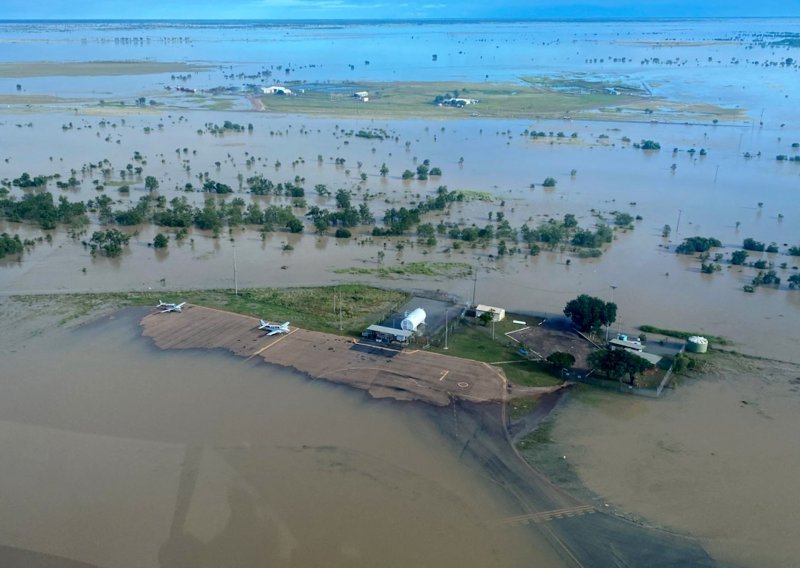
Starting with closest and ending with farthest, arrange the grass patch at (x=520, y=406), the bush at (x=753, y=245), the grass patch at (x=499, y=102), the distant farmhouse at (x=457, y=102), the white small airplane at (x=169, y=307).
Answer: the grass patch at (x=520, y=406), the white small airplane at (x=169, y=307), the bush at (x=753, y=245), the grass patch at (x=499, y=102), the distant farmhouse at (x=457, y=102)

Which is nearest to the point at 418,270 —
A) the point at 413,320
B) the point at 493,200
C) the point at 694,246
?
the point at 413,320

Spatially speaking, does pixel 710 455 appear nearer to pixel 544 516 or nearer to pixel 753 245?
pixel 544 516

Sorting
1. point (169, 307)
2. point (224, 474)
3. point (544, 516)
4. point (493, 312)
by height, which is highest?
point (493, 312)

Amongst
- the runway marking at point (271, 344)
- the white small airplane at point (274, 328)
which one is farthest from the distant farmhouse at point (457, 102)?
the runway marking at point (271, 344)

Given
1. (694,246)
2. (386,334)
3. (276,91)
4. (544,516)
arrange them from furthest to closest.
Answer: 1. (276,91)
2. (694,246)
3. (386,334)
4. (544,516)

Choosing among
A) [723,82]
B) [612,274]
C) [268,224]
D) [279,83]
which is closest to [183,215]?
[268,224]

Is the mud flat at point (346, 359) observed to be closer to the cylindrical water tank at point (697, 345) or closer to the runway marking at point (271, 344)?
the runway marking at point (271, 344)
